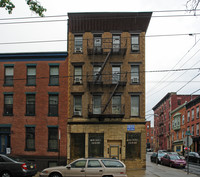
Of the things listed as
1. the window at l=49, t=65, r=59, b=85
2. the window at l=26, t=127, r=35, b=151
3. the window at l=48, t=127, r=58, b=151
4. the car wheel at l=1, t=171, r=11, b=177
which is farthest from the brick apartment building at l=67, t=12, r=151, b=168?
the car wheel at l=1, t=171, r=11, b=177

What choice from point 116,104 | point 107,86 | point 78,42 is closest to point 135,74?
point 107,86

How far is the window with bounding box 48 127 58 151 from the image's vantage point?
91.8ft

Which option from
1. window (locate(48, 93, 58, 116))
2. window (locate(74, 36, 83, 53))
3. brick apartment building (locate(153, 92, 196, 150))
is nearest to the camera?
window (locate(48, 93, 58, 116))

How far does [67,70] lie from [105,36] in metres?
5.10

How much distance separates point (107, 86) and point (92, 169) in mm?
12703

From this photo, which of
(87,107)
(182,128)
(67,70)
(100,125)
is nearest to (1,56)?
(67,70)

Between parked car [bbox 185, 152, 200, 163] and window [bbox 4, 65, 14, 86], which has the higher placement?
window [bbox 4, 65, 14, 86]

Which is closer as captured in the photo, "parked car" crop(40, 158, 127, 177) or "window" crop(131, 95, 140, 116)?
"parked car" crop(40, 158, 127, 177)

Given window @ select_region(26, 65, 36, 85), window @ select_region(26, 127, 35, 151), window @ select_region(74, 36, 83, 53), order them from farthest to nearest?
window @ select_region(74, 36, 83, 53)
window @ select_region(26, 65, 36, 85)
window @ select_region(26, 127, 35, 151)

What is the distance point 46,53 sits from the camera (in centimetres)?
2878

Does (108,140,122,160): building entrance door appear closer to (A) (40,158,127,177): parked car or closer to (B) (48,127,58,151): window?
(B) (48,127,58,151): window

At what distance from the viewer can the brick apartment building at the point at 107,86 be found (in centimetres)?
2802

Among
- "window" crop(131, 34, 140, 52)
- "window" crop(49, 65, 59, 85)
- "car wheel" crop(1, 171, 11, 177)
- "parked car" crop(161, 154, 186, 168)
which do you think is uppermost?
"window" crop(131, 34, 140, 52)

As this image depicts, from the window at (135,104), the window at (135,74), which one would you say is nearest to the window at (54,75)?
the window at (135,74)
